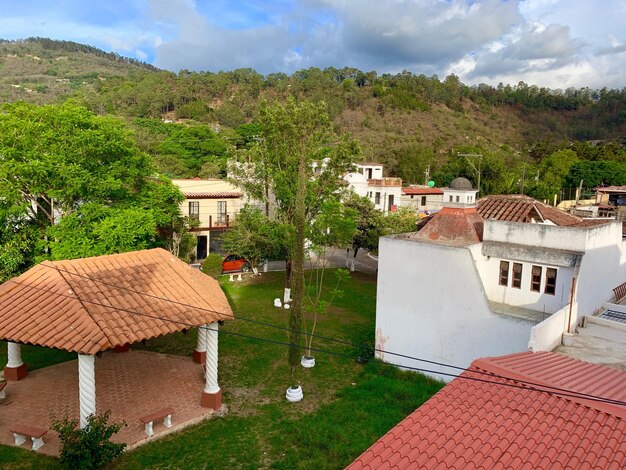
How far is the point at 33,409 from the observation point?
41.1ft

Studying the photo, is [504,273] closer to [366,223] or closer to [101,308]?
[101,308]

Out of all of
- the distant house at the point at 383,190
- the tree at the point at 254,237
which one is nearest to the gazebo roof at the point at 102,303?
the tree at the point at 254,237

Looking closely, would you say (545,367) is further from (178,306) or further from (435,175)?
(435,175)

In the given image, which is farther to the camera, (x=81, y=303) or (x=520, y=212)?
(x=520, y=212)

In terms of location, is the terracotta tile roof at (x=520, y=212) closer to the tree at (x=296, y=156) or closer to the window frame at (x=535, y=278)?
the window frame at (x=535, y=278)

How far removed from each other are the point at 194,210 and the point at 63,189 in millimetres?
17564

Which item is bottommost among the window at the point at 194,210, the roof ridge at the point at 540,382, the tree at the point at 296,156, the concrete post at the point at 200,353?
the concrete post at the point at 200,353

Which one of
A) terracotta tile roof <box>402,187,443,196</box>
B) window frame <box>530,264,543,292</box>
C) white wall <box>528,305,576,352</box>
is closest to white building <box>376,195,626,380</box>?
window frame <box>530,264,543,292</box>

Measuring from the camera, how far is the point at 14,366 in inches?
560

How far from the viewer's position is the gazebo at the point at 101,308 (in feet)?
35.1

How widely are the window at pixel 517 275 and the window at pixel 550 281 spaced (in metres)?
0.88

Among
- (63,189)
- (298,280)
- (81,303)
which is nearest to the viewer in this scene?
(81,303)

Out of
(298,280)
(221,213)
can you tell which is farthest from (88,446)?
(221,213)

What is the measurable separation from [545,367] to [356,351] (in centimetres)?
934
